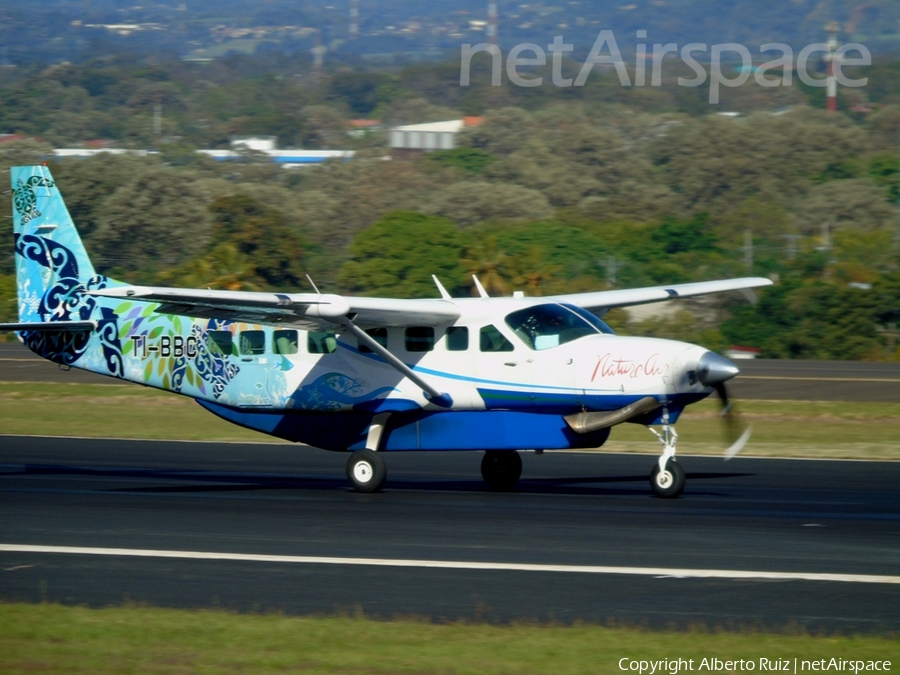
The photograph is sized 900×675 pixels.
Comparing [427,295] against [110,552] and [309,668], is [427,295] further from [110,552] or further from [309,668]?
[309,668]

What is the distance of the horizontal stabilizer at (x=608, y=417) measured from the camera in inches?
603

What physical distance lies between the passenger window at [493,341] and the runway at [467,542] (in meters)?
1.85

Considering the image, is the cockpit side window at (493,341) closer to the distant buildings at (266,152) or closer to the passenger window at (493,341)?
the passenger window at (493,341)

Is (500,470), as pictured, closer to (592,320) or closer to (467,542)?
(592,320)

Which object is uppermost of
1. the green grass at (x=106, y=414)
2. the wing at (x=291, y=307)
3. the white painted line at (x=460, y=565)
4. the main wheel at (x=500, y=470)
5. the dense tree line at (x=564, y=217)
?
the wing at (x=291, y=307)

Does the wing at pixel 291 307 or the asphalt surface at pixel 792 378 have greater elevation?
the wing at pixel 291 307

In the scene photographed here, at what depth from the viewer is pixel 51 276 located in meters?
18.7

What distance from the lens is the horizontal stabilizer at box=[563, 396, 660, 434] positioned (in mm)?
15305

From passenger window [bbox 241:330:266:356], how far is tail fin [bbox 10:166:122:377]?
6.99 ft

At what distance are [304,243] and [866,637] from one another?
6307 cm

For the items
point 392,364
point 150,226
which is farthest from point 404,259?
point 392,364

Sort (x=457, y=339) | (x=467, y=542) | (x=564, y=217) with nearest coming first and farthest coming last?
(x=467, y=542) < (x=457, y=339) < (x=564, y=217)

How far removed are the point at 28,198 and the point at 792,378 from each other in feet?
87.3

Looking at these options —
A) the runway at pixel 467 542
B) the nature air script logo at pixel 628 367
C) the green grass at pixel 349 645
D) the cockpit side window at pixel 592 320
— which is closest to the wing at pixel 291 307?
the cockpit side window at pixel 592 320
